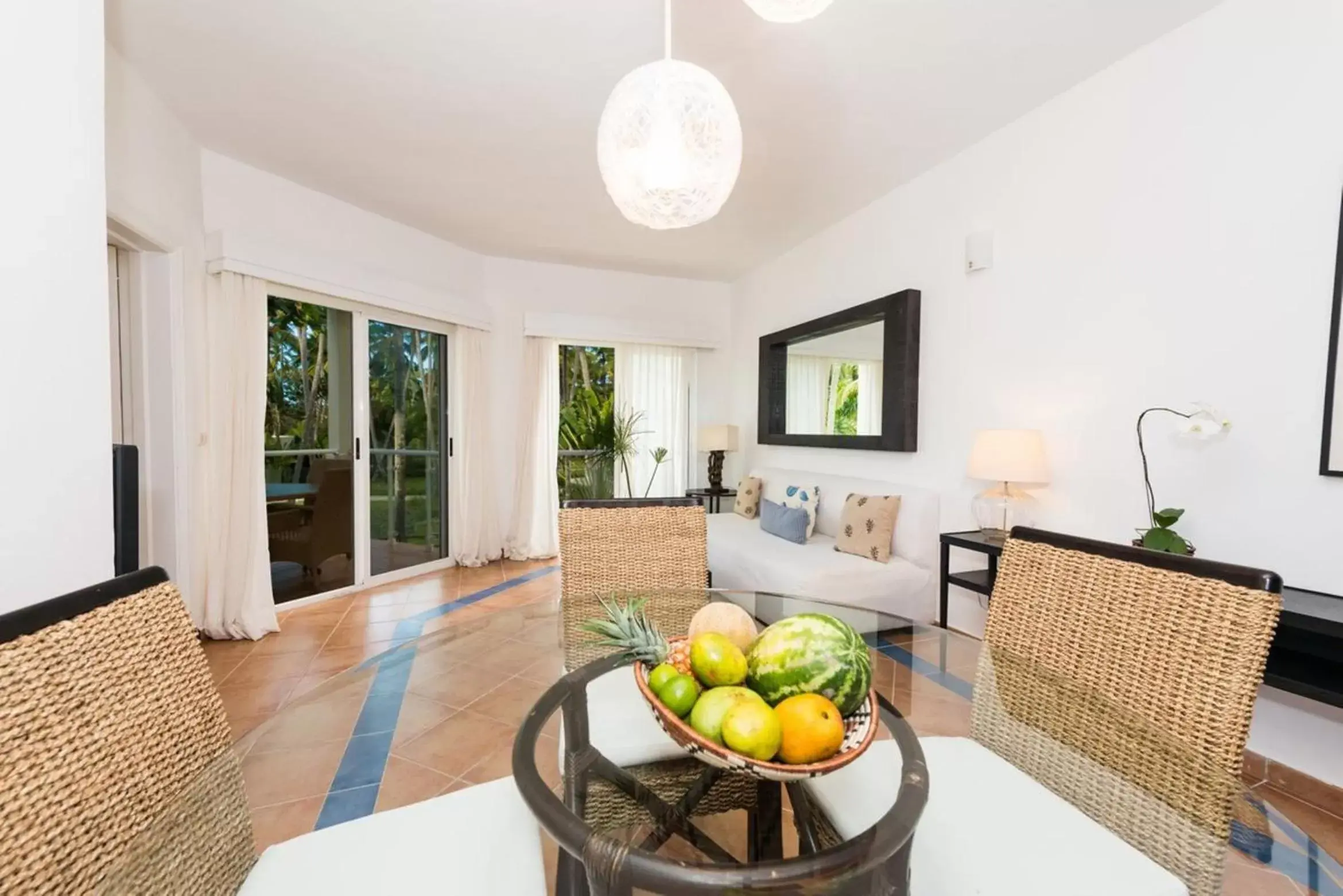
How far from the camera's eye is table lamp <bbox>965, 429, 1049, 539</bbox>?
2354 millimetres

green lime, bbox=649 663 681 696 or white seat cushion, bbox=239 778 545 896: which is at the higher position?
green lime, bbox=649 663 681 696

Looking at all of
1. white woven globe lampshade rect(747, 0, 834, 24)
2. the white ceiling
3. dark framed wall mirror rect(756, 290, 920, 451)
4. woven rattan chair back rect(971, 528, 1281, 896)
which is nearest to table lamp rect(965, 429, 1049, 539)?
dark framed wall mirror rect(756, 290, 920, 451)

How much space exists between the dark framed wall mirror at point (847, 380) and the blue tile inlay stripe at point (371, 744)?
9.02 ft

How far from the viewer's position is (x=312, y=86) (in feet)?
7.74

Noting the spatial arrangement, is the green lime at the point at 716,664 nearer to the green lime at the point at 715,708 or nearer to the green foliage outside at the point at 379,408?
the green lime at the point at 715,708

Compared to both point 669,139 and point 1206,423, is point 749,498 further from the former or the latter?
point 669,139

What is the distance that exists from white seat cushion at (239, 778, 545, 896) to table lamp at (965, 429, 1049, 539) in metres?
2.23

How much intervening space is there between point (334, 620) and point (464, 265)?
106 inches

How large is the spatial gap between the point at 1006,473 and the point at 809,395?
1879mm

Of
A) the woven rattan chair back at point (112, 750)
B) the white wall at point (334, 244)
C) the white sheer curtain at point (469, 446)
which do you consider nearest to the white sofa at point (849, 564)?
the white sheer curtain at point (469, 446)

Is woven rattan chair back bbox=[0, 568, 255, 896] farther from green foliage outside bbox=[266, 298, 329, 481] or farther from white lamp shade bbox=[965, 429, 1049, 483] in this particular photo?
green foliage outside bbox=[266, 298, 329, 481]

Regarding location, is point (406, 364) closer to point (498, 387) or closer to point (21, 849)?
point (498, 387)

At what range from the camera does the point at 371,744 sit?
1801 mm

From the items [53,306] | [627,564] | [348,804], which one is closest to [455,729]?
[348,804]
